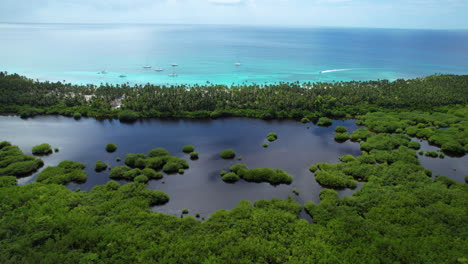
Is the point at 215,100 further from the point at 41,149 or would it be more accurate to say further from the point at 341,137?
the point at 41,149

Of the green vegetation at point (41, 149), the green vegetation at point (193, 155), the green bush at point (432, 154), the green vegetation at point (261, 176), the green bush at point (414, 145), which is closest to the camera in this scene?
the green vegetation at point (261, 176)

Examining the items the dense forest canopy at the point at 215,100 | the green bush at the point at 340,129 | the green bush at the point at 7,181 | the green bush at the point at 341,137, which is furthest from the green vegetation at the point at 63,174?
the green bush at the point at 340,129

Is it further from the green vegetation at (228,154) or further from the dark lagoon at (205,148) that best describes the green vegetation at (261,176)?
the green vegetation at (228,154)

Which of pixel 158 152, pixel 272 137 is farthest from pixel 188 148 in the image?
pixel 272 137

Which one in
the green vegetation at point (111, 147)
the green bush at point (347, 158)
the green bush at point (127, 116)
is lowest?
the green bush at point (347, 158)

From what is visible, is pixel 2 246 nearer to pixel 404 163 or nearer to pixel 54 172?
pixel 54 172

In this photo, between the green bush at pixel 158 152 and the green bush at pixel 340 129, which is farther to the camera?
the green bush at pixel 340 129

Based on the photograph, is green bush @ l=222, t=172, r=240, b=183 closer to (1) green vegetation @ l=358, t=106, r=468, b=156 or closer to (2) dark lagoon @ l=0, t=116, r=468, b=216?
(2) dark lagoon @ l=0, t=116, r=468, b=216
